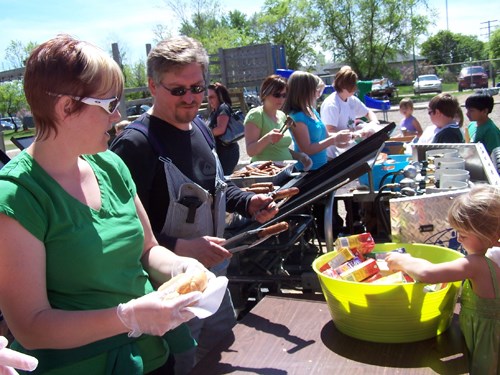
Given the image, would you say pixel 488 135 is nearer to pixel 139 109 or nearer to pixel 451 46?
pixel 139 109

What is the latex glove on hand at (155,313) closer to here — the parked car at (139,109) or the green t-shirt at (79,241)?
the green t-shirt at (79,241)

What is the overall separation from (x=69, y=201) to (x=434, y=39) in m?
75.2

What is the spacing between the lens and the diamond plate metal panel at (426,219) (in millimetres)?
2041

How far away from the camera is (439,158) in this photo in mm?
2863

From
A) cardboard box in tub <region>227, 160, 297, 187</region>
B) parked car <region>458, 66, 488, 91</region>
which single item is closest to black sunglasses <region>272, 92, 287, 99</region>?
cardboard box in tub <region>227, 160, 297, 187</region>

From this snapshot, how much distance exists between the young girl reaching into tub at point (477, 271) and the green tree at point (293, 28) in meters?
44.1

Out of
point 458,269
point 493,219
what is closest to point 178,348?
point 458,269

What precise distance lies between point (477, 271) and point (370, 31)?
149ft

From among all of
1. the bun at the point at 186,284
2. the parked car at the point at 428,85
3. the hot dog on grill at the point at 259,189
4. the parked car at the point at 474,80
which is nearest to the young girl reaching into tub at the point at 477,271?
the bun at the point at 186,284

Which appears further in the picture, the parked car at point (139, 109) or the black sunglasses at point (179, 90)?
the parked car at point (139, 109)

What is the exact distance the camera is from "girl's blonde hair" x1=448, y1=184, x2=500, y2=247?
5.18ft

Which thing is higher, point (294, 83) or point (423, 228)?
point (294, 83)

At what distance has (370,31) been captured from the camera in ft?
143

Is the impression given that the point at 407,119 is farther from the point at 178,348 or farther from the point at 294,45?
the point at 294,45
